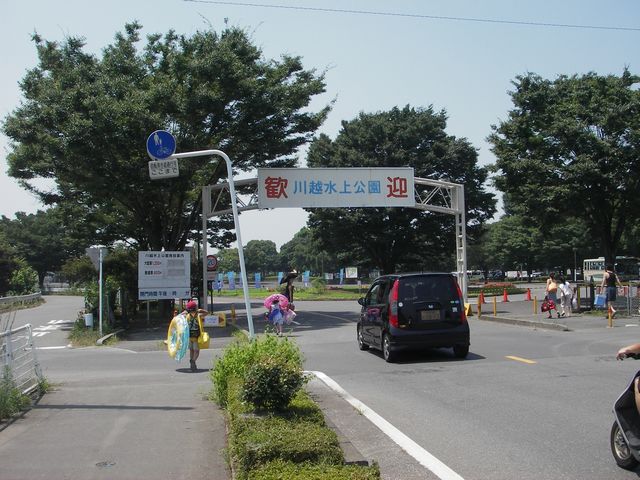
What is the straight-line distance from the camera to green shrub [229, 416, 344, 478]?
15.7ft

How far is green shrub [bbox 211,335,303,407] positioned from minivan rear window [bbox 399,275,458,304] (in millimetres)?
4819

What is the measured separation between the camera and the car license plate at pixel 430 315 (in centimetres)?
1247

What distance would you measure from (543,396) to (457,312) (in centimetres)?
406

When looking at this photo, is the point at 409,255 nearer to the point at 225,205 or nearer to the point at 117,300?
the point at 225,205

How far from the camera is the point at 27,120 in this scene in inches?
939

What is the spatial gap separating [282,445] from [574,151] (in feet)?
74.6

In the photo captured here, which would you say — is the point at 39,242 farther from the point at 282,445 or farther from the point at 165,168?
the point at 282,445

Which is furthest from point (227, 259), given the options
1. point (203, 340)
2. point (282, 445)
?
point (282, 445)

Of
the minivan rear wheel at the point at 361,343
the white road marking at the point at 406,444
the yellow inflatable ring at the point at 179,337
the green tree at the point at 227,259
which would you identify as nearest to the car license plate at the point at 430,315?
the minivan rear wheel at the point at 361,343

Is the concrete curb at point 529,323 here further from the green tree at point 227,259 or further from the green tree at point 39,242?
the green tree at point 227,259

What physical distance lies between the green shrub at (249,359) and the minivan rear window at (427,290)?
4.82 meters

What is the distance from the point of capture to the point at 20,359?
29.8 ft

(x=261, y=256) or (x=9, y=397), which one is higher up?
(x=261, y=256)

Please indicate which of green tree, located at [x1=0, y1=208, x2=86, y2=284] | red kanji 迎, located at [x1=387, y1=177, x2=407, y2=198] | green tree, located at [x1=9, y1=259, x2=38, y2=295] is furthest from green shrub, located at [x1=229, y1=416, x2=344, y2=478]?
green tree, located at [x1=0, y1=208, x2=86, y2=284]
